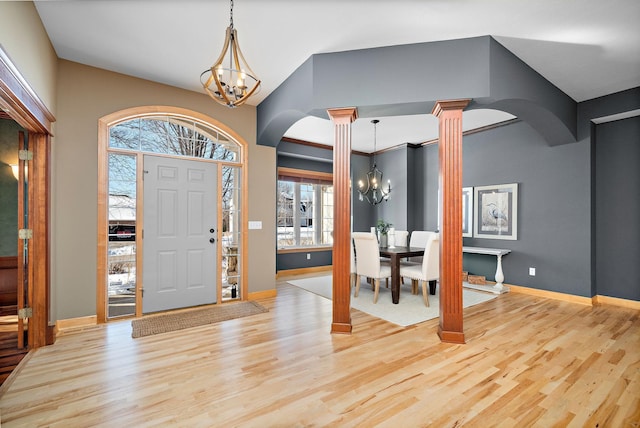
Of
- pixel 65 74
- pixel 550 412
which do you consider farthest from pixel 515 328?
pixel 65 74

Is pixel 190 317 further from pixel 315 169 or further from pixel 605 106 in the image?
pixel 605 106

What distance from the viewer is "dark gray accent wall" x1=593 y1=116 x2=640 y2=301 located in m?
3.98

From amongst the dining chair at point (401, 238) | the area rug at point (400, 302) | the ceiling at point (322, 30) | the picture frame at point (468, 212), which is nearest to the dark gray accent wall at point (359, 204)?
the dining chair at point (401, 238)

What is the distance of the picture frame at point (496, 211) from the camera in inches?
194

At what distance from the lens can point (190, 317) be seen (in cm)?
358

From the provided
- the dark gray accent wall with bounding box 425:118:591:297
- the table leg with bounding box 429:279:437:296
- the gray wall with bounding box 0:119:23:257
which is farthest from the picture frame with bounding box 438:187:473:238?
the gray wall with bounding box 0:119:23:257

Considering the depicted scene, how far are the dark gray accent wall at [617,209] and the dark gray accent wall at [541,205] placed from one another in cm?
27

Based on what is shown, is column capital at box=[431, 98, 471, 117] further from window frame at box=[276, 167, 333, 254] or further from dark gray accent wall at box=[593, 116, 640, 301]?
window frame at box=[276, 167, 333, 254]

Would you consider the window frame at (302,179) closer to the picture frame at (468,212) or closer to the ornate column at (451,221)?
the picture frame at (468,212)

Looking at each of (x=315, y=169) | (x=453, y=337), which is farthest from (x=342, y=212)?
(x=315, y=169)

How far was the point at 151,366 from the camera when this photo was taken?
7.93ft

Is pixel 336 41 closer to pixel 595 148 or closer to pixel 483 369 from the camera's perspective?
pixel 483 369

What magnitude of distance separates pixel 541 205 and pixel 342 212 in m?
3.57

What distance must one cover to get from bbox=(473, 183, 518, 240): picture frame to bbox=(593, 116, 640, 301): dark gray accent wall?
3.33 feet
